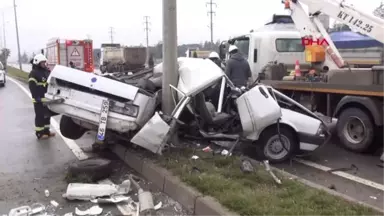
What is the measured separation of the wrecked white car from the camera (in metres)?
6.04

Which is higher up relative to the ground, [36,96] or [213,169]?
[36,96]

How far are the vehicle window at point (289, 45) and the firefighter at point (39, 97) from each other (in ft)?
19.7

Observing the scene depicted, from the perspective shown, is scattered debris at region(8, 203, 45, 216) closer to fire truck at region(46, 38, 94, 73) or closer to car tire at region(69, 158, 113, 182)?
car tire at region(69, 158, 113, 182)

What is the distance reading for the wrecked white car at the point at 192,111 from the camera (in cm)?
604

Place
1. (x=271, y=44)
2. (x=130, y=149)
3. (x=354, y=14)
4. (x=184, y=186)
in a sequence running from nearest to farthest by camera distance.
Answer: (x=184, y=186), (x=130, y=149), (x=354, y=14), (x=271, y=44)

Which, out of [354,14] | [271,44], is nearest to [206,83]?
[354,14]

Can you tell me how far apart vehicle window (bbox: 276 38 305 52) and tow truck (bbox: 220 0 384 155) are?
121 cm

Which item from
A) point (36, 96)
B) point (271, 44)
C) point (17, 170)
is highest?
point (271, 44)

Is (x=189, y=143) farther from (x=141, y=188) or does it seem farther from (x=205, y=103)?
(x=141, y=188)

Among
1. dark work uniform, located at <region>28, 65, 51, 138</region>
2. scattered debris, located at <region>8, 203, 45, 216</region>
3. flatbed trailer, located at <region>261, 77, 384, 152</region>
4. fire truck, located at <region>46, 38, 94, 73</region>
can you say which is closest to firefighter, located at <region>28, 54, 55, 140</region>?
dark work uniform, located at <region>28, 65, 51, 138</region>

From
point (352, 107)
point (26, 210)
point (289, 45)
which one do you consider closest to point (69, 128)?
point (26, 210)

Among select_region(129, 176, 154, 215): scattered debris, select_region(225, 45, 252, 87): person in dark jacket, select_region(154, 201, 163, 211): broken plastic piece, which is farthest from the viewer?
select_region(225, 45, 252, 87): person in dark jacket

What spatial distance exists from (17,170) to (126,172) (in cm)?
169

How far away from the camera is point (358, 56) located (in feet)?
36.9
